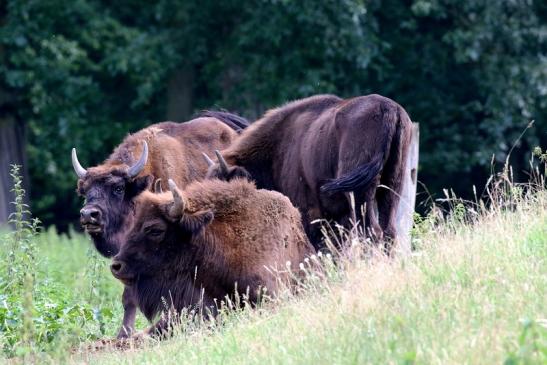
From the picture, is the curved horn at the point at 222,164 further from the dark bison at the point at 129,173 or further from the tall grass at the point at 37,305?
the tall grass at the point at 37,305

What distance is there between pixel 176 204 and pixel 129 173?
12.7 feet

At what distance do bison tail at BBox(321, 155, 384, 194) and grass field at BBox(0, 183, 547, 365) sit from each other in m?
1.66

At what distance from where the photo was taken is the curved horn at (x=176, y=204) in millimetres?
9305

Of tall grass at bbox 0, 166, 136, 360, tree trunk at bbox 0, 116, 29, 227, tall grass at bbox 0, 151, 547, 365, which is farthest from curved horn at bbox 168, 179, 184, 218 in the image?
tree trunk at bbox 0, 116, 29, 227

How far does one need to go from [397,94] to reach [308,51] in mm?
2332

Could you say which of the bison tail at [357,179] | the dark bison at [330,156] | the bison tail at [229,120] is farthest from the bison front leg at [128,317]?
the bison tail at [229,120]

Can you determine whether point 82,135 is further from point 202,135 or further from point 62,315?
point 62,315

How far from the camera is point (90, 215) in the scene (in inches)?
500

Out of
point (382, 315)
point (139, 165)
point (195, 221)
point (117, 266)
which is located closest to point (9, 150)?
point (139, 165)

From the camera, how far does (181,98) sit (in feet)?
84.1

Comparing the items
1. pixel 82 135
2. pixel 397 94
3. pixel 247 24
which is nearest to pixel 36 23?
pixel 82 135

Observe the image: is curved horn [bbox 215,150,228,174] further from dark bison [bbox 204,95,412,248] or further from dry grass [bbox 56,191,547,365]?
dry grass [bbox 56,191,547,365]

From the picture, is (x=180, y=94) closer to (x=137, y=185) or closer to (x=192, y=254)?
(x=137, y=185)

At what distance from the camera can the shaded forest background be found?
2295cm
